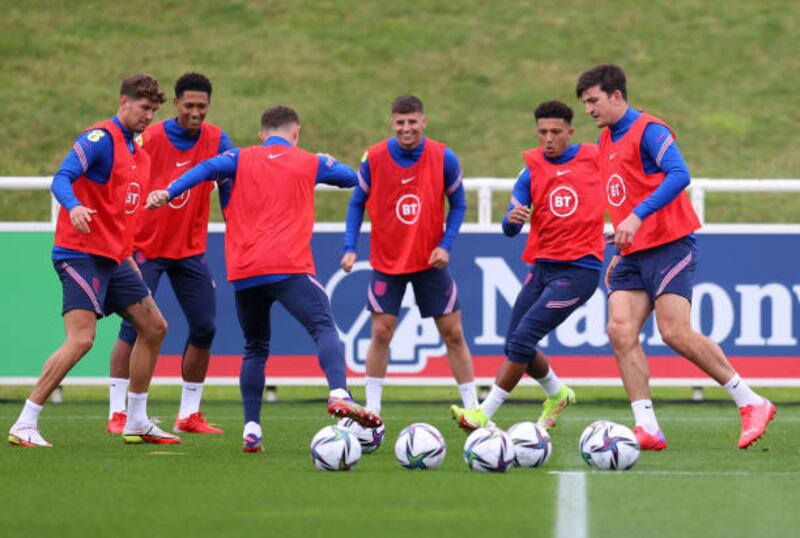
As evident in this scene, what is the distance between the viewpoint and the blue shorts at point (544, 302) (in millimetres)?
11695

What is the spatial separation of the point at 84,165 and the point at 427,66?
2416 cm

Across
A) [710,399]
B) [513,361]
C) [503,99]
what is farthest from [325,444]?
[503,99]

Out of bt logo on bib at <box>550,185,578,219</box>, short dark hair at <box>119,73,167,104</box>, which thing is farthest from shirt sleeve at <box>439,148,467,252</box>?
short dark hair at <box>119,73,167,104</box>

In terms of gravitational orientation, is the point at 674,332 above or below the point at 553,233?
below

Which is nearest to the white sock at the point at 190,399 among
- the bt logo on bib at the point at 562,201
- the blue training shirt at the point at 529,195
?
the blue training shirt at the point at 529,195

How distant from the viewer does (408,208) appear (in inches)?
489

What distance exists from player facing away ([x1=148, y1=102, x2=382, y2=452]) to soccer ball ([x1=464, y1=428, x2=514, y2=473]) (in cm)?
123

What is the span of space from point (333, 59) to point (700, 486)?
Answer: 26972 millimetres

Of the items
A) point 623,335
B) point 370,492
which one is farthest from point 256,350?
point 370,492

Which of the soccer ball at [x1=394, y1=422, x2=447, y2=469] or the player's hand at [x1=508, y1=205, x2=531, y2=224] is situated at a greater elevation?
the player's hand at [x1=508, y1=205, x2=531, y2=224]

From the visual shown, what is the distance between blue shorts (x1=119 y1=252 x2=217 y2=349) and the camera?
12.2 meters

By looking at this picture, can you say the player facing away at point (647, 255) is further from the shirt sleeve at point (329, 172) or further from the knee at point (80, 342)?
the knee at point (80, 342)

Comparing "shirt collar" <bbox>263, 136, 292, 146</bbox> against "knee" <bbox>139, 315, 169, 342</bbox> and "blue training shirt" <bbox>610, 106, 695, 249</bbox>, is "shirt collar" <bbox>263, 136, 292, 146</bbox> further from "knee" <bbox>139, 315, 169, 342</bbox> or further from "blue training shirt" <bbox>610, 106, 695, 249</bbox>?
"blue training shirt" <bbox>610, 106, 695, 249</bbox>

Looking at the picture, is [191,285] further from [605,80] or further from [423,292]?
[605,80]
